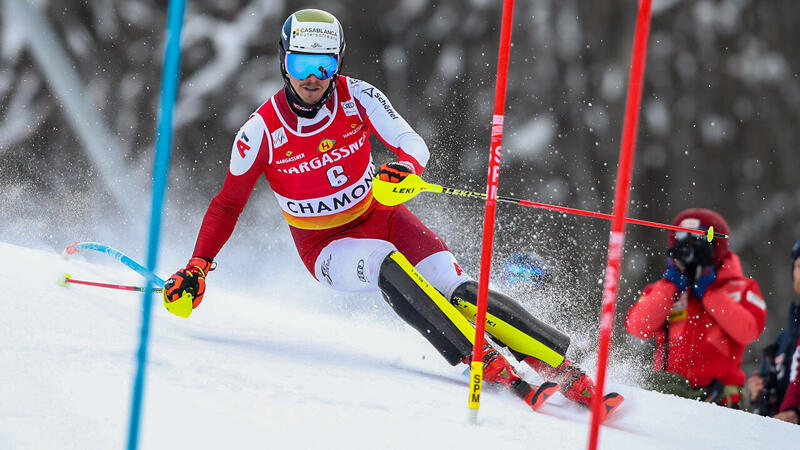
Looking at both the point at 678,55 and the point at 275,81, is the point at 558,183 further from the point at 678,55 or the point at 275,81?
the point at 275,81

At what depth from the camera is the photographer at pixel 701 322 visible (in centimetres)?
289

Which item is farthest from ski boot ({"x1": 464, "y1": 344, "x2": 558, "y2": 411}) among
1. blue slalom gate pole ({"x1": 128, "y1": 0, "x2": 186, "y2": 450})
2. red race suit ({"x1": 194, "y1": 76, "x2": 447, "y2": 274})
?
blue slalom gate pole ({"x1": 128, "y1": 0, "x2": 186, "y2": 450})

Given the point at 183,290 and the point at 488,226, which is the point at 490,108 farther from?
the point at 488,226

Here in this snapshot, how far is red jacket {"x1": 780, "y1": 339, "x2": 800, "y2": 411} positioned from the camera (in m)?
2.67

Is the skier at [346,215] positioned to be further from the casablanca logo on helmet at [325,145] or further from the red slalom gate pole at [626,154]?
the red slalom gate pole at [626,154]

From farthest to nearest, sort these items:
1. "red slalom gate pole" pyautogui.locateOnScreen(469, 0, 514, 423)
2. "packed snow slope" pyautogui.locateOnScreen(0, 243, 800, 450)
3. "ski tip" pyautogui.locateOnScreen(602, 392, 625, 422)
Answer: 1. "ski tip" pyautogui.locateOnScreen(602, 392, 625, 422)
2. "red slalom gate pole" pyautogui.locateOnScreen(469, 0, 514, 423)
3. "packed snow slope" pyautogui.locateOnScreen(0, 243, 800, 450)

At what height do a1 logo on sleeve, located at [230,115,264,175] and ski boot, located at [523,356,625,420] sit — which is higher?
a1 logo on sleeve, located at [230,115,264,175]

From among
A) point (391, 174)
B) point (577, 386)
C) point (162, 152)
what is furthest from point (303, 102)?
point (162, 152)

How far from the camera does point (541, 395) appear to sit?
225 cm

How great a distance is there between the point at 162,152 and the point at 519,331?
1613 mm

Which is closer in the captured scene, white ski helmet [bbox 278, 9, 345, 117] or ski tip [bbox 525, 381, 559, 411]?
ski tip [bbox 525, 381, 559, 411]

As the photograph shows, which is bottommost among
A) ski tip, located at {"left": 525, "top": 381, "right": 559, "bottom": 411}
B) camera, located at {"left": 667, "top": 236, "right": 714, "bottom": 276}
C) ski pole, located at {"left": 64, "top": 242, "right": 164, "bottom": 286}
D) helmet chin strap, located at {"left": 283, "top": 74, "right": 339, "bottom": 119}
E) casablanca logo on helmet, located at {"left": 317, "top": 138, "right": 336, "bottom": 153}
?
ski tip, located at {"left": 525, "top": 381, "right": 559, "bottom": 411}

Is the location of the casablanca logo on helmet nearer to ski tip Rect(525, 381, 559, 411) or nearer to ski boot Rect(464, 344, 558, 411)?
ski boot Rect(464, 344, 558, 411)

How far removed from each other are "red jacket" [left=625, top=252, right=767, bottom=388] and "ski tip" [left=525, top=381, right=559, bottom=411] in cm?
84
